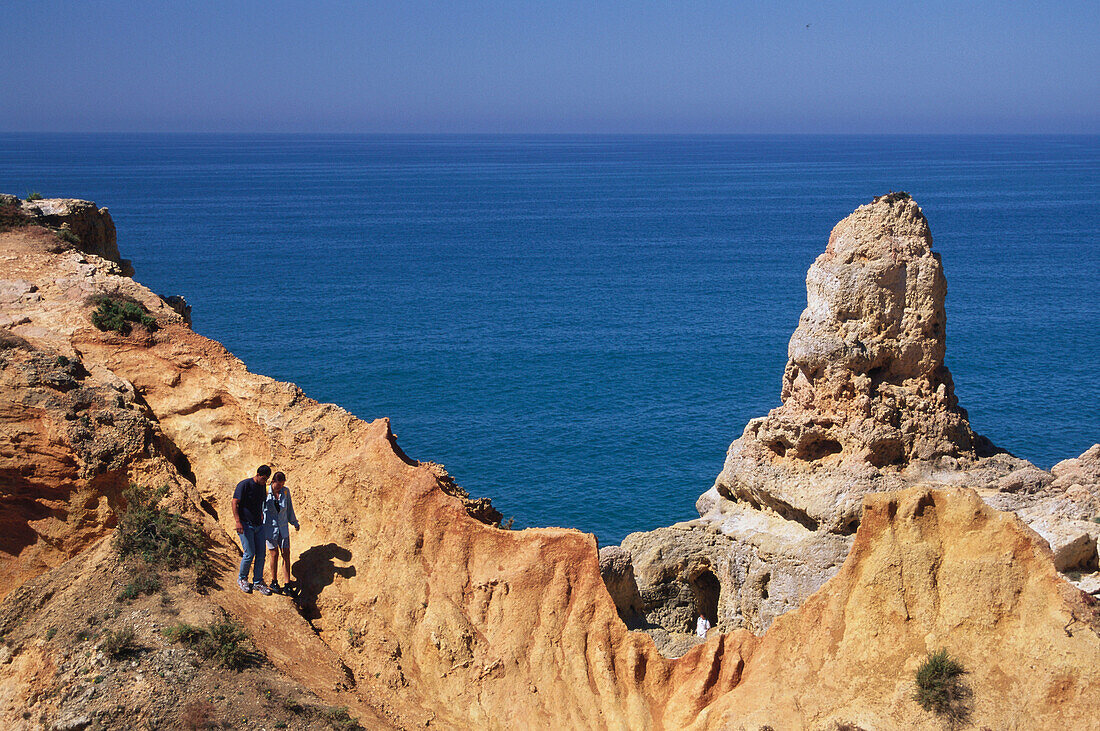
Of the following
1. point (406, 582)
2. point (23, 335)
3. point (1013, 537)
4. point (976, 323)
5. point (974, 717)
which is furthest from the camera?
point (976, 323)

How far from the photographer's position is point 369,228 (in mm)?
115750

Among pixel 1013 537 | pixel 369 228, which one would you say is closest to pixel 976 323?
pixel 1013 537

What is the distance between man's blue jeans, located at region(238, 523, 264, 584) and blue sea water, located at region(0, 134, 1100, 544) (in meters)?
2.56

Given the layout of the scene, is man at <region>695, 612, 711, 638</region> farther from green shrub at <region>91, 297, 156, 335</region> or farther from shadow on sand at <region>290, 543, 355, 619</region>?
green shrub at <region>91, 297, 156, 335</region>

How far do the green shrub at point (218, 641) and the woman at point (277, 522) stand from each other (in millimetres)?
1673

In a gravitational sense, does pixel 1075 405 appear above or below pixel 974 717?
below

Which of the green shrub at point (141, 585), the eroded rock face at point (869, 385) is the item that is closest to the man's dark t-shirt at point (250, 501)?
the green shrub at point (141, 585)

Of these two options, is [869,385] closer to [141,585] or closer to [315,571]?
[315,571]

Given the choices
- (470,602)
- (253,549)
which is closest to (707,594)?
(470,602)

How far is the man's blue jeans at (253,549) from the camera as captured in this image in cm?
1327

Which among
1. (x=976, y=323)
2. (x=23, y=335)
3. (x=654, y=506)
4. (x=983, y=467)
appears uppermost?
(x=23, y=335)

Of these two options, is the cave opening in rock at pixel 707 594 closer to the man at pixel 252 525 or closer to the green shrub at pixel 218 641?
the man at pixel 252 525

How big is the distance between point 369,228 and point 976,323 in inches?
2775

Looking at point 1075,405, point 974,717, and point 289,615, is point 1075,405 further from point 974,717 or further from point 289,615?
point 289,615
